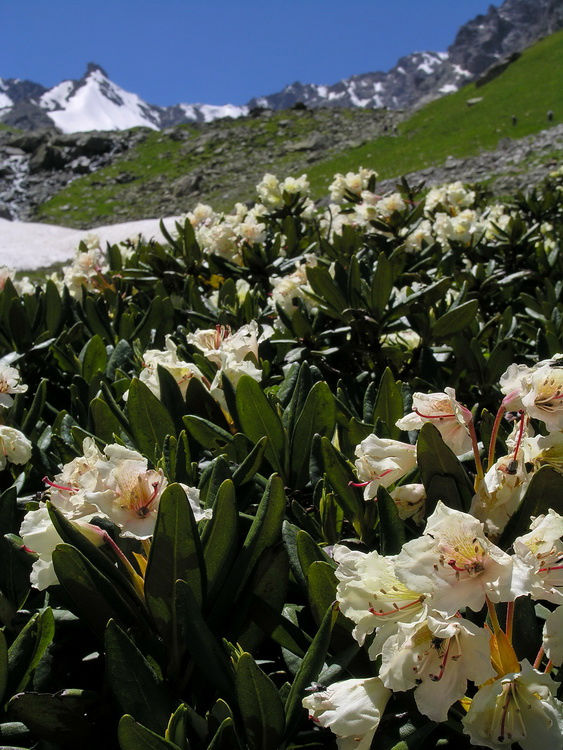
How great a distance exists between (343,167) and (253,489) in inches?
1153

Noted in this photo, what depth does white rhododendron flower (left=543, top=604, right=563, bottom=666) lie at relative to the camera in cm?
88

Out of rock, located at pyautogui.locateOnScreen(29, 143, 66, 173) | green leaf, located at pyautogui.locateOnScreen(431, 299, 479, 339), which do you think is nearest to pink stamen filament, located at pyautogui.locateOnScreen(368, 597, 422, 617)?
green leaf, located at pyautogui.locateOnScreen(431, 299, 479, 339)

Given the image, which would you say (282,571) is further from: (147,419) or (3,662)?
(147,419)

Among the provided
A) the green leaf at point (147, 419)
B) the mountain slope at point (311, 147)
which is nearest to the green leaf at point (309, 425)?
the green leaf at point (147, 419)

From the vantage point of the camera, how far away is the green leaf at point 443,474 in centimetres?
109

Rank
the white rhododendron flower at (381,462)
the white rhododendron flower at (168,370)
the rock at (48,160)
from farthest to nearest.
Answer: the rock at (48,160) → the white rhododendron flower at (168,370) → the white rhododendron flower at (381,462)

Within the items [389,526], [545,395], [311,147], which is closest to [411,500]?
[389,526]

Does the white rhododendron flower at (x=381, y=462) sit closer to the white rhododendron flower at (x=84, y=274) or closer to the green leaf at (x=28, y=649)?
the green leaf at (x=28, y=649)

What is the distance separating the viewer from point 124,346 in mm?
2289

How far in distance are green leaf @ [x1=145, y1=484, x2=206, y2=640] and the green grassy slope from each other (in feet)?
84.6

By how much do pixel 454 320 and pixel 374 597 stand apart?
1.36 meters

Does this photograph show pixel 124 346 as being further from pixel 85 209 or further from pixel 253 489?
pixel 85 209

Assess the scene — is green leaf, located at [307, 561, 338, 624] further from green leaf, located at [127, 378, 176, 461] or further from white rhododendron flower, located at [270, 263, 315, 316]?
white rhododendron flower, located at [270, 263, 315, 316]

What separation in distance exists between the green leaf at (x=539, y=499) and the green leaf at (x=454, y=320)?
44.0 inches
